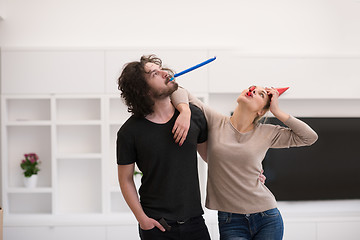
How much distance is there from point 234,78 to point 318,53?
826mm

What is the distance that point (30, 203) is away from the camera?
12.1 feet

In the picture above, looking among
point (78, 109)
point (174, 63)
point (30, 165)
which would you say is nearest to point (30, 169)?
point (30, 165)

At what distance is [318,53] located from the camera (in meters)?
3.66

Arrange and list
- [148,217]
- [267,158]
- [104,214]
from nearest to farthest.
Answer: [148,217]
[104,214]
[267,158]

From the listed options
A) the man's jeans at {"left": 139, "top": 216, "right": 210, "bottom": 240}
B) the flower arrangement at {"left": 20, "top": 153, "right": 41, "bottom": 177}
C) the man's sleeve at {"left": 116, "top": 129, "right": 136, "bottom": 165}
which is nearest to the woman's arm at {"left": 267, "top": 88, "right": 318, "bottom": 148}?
the man's jeans at {"left": 139, "top": 216, "right": 210, "bottom": 240}

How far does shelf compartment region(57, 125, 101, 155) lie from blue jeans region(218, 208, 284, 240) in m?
2.08

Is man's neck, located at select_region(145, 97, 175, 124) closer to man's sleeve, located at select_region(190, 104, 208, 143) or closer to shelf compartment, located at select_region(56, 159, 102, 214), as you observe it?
man's sleeve, located at select_region(190, 104, 208, 143)

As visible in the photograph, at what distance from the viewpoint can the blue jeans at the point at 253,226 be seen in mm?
1806

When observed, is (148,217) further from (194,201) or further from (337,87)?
(337,87)

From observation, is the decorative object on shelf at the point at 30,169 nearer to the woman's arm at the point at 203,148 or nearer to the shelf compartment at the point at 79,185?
the shelf compartment at the point at 79,185

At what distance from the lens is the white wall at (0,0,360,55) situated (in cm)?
364

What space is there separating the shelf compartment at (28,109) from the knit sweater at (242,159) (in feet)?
6.89

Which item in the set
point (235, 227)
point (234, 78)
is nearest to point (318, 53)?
point (234, 78)

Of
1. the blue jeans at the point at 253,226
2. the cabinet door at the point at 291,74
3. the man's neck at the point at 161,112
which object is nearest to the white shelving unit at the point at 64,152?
the cabinet door at the point at 291,74
